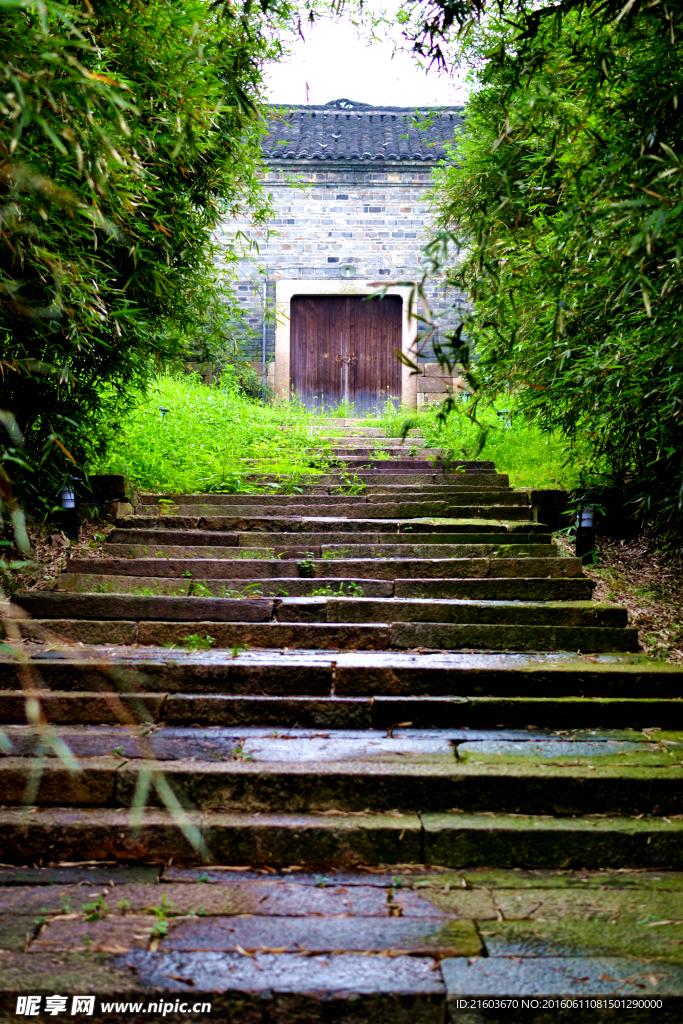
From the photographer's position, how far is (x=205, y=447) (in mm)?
7145

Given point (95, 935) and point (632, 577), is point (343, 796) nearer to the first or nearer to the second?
point (95, 935)

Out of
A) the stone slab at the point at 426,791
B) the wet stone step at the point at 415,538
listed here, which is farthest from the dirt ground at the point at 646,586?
the stone slab at the point at 426,791

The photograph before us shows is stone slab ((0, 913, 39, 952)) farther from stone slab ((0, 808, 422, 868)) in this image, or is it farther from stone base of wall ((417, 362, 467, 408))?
stone base of wall ((417, 362, 467, 408))

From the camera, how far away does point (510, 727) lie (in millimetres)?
3268

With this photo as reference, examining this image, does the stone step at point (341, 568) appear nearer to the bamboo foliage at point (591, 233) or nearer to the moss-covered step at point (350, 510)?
the bamboo foliage at point (591, 233)

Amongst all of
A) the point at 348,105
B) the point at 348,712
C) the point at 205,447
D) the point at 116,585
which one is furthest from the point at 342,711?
the point at 348,105

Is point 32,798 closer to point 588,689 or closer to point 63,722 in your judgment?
point 63,722

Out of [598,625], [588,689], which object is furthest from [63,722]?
[598,625]

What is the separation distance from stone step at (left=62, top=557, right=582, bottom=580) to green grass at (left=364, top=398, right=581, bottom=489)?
1.28m

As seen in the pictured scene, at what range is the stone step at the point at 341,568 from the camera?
4590mm

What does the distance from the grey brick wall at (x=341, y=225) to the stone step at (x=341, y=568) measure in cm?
813

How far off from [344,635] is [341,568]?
0.78m

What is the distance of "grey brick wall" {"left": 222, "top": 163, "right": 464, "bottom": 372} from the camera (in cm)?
1238

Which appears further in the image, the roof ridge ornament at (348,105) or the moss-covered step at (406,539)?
the roof ridge ornament at (348,105)
